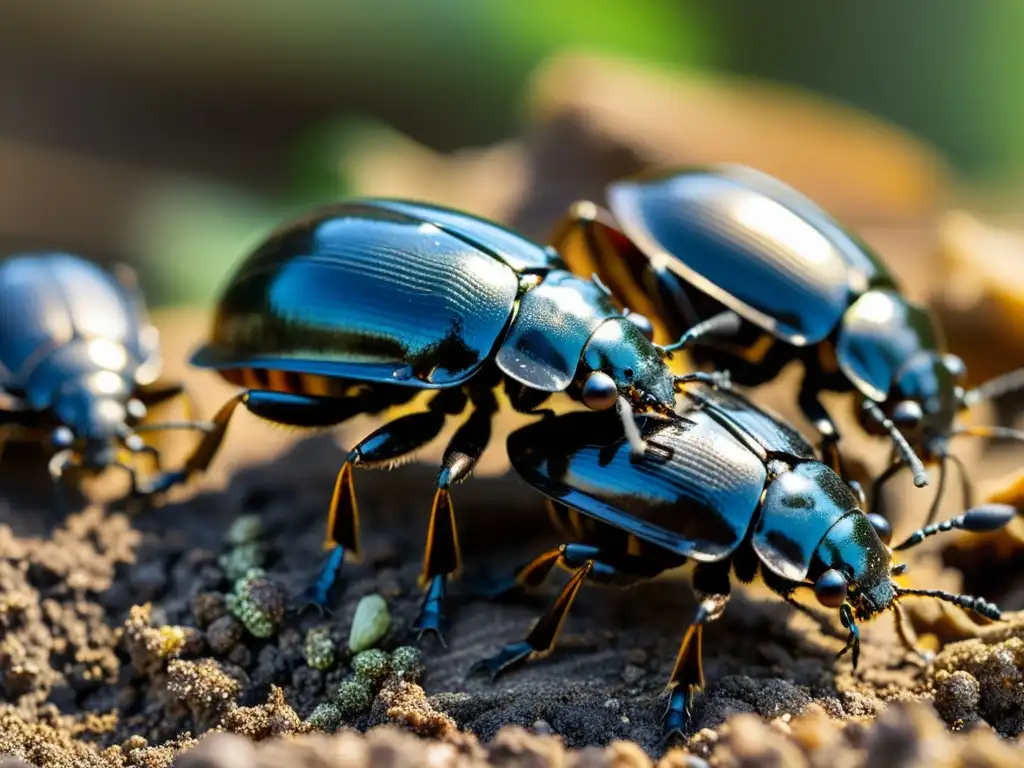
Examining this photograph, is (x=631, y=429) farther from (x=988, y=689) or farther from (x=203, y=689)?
(x=203, y=689)

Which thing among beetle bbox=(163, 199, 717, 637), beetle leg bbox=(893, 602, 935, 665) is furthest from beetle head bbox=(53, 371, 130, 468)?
beetle leg bbox=(893, 602, 935, 665)

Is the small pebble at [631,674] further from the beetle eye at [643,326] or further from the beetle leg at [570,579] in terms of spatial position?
the beetle eye at [643,326]

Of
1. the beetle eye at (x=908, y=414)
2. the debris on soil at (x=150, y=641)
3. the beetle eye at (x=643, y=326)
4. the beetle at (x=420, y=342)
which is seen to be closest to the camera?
the debris on soil at (x=150, y=641)

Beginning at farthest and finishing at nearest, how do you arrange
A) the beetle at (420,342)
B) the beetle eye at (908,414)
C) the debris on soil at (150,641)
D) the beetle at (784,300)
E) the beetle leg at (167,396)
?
1. the beetle leg at (167,396)
2. the beetle at (784,300)
3. the beetle eye at (908,414)
4. the beetle at (420,342)
5. the debris on soil at (150,641)

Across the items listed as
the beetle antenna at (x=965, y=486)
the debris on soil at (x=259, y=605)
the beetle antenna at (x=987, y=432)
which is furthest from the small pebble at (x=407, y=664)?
the beetle antenna at (x=987, y=432)

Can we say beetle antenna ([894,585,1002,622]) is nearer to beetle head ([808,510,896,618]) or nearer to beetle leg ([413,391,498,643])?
beetle head ([808,510,896,618])

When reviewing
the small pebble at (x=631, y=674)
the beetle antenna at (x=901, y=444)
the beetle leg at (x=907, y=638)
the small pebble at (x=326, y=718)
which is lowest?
the small pebble at (x=326, y=718)
